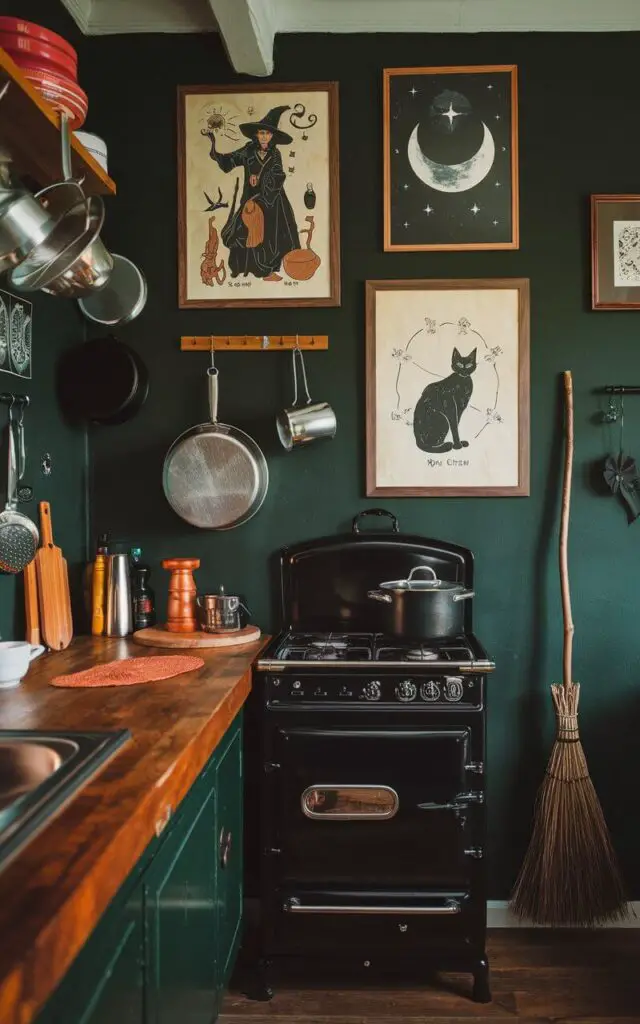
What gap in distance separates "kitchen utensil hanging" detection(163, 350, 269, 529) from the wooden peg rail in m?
0.13

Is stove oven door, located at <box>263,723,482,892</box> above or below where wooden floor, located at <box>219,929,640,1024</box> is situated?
above

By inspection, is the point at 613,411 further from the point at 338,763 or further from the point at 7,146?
the point at 7,146

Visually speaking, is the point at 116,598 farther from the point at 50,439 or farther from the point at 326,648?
the point at 326,648

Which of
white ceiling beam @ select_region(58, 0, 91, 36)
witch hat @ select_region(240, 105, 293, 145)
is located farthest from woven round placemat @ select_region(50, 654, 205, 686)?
white ceiling beam @ select_region(58, 0, 91, 36)

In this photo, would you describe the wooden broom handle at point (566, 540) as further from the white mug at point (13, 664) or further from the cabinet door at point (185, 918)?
the white mug at point (13, 664)

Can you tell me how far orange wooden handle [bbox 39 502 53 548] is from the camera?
2.36 metres

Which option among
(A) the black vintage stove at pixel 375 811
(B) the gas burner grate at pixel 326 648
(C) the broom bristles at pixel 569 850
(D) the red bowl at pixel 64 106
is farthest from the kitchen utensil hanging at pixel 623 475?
(D) the red bowl at pixel 64 106

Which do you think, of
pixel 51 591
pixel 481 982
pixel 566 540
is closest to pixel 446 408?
pixel 566 540

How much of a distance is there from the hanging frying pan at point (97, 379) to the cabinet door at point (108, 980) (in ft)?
5.55

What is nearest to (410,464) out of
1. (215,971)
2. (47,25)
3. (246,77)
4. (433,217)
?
(433,217)

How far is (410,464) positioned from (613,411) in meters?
0.67

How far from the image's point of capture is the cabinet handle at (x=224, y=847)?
191 cm

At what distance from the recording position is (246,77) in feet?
8.80

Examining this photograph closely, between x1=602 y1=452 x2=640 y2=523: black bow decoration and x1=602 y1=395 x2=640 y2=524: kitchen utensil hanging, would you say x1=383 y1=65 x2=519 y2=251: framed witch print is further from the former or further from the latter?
x1=602 y1=452 x2=640 y2=523: black bow decoration
